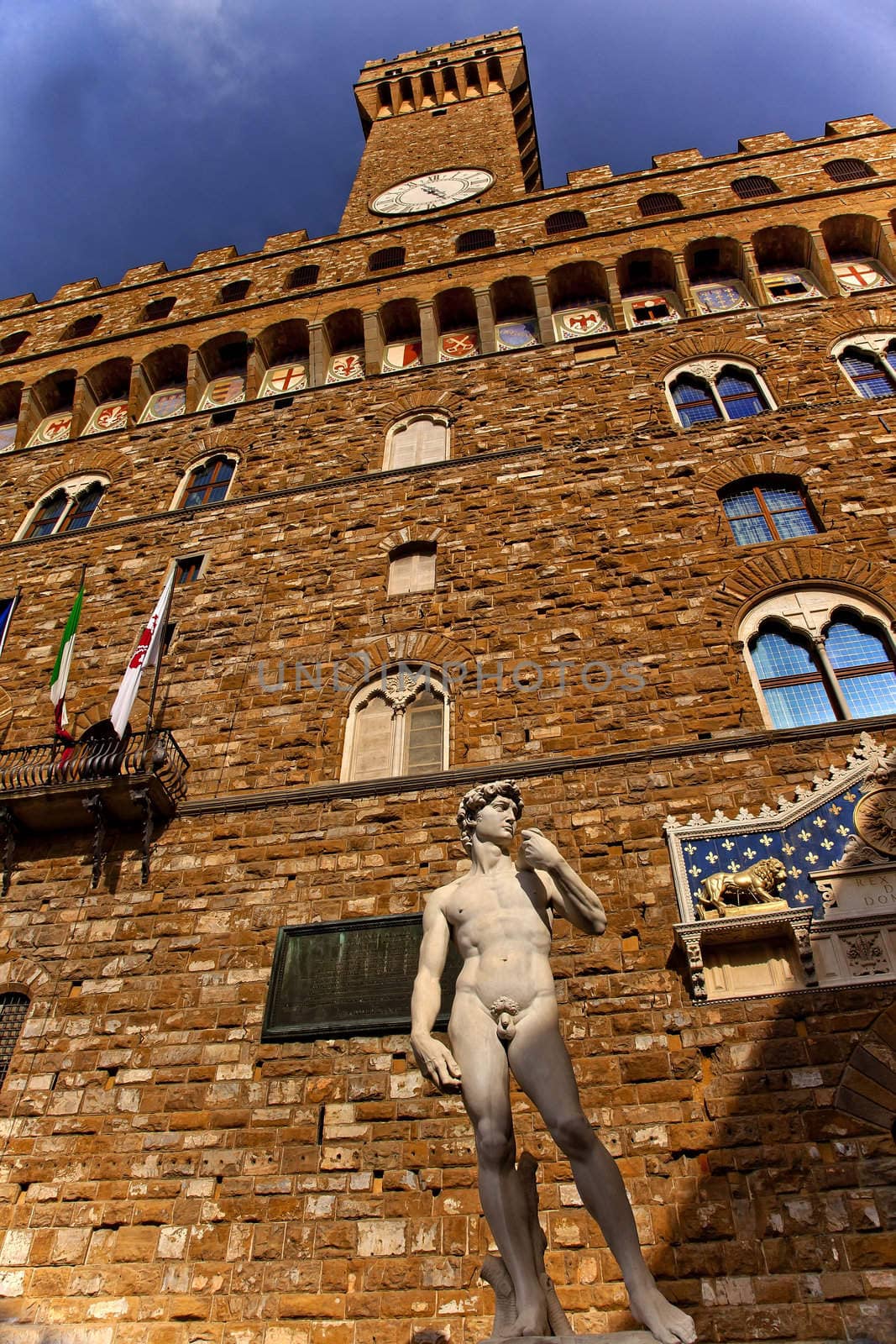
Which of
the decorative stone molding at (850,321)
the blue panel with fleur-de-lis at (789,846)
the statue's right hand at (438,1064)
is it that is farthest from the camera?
the decorative stone molding at (850,321)

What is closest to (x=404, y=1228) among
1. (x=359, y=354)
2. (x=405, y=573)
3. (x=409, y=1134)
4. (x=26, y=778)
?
(x=409, y=1134)

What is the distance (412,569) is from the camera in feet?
33.3

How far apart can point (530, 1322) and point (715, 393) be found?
9.76 m

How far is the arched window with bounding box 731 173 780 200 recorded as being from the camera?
14211mm

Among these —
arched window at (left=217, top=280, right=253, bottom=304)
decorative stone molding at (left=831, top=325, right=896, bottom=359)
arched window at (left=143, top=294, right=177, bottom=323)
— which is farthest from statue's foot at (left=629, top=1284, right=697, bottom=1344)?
arched window at (left=143, top=294, right=177, bottom=323)

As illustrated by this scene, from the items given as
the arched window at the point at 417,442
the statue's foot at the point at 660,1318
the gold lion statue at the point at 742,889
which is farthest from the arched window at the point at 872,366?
the statue's foot at the point at 660,1318

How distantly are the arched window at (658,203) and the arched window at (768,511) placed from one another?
6702mm

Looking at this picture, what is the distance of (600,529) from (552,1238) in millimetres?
6190

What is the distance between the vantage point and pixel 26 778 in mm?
8727

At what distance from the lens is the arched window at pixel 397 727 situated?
27.4 feet

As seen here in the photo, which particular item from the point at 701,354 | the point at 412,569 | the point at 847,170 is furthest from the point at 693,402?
the point at 847,170

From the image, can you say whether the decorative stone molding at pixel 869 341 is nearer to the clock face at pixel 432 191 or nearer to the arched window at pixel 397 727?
the arched window at pixel 397 727

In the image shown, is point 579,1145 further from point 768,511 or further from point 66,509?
point 66,509

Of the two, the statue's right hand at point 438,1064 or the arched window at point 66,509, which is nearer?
the statue's right hand at point 438,1064
